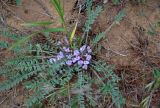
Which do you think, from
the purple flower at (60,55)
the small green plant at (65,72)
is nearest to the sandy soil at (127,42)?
the small green plant at (65,72)

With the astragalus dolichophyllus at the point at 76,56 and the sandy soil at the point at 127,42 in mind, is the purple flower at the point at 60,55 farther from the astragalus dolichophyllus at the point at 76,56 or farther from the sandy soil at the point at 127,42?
the sandy soil at the point at 127,42

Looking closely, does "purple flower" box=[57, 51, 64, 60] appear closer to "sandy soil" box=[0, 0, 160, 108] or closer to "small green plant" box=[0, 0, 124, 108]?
"small green plant" box=[0, 0, 124, 108]

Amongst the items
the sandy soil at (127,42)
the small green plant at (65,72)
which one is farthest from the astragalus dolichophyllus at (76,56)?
the sandy soil at (127,42)

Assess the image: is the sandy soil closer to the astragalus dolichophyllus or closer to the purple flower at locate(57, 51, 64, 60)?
the astragalus dolichophyllus

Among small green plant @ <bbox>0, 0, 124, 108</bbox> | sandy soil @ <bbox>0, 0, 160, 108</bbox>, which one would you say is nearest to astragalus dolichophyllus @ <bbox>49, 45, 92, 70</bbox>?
small green plant @ <bbox>0, 0, 124, 108</bbox>

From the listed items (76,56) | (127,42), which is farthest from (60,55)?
(127,42)

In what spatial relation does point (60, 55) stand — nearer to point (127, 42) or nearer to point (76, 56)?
point (76, 56)
